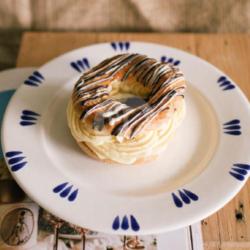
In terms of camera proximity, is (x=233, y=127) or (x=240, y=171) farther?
(x=233, y=127)

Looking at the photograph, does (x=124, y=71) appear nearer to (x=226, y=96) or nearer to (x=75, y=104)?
(x=75, y=104)

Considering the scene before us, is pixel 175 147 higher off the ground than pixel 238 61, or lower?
lower

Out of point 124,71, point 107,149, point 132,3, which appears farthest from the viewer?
point 132,3

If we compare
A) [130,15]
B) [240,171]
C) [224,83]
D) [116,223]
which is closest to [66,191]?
[116,223]

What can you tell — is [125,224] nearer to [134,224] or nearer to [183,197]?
[134,224]

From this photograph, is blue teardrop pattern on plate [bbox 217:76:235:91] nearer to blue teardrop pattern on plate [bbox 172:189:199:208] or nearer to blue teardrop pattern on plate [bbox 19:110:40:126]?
blue teardrop pattern on plate [bbox 172:189:199:208]

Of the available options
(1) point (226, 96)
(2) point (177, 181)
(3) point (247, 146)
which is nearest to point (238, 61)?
(1) point (226, 96)

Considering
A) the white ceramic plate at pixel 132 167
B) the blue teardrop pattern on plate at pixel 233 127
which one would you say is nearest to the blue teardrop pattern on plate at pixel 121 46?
the white ceramic plate at pixel 132 167
